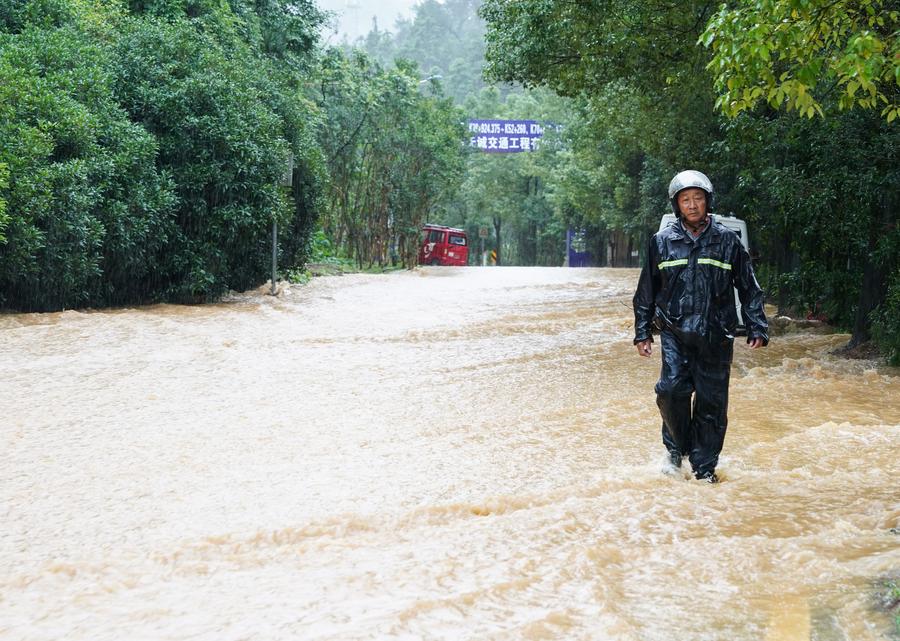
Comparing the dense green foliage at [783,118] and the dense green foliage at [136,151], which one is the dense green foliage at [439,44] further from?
the dense green foliage at [783,118]

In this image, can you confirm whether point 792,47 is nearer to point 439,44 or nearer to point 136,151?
point 136,151

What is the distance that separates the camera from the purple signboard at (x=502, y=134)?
52.1 meters

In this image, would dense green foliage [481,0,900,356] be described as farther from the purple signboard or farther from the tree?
the purple signboard

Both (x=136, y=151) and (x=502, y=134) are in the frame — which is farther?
(x=502, y=134)

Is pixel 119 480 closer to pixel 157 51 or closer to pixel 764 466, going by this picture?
pixel 764 466

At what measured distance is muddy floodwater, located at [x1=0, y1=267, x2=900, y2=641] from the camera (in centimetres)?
384

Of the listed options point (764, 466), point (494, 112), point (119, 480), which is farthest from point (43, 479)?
point (494, 112)

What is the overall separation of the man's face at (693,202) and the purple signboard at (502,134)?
152 ft

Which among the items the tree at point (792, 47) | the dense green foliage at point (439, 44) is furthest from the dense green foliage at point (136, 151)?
the dense green foliage at point (439, 44)

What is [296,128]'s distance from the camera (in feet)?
68.5

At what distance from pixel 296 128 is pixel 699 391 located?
16.5 m

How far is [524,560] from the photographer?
14.5 ft

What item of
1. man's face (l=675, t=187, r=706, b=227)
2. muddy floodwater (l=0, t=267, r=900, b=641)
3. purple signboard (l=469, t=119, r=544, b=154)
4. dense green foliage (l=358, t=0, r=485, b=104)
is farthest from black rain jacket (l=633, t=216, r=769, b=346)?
dense green foliage (l=358, t=0, r=485, b=104)

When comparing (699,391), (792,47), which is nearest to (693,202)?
(699,391)
